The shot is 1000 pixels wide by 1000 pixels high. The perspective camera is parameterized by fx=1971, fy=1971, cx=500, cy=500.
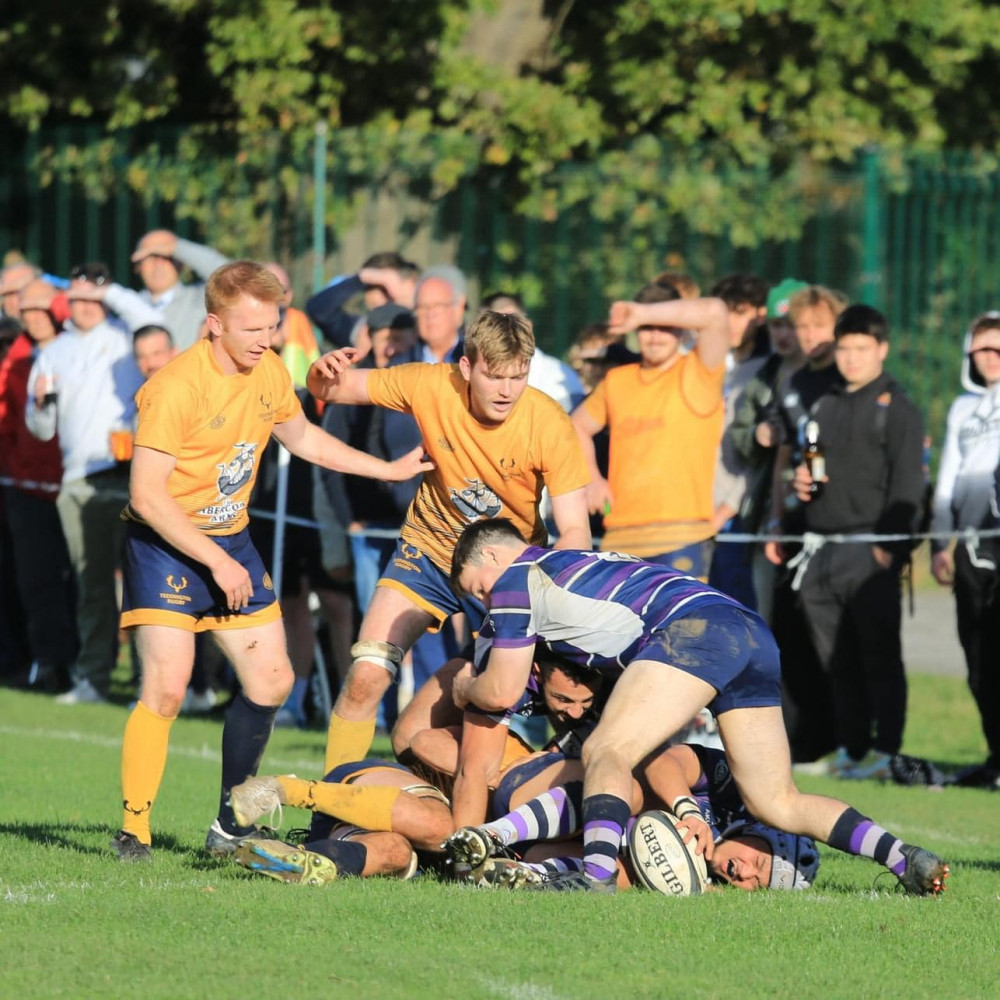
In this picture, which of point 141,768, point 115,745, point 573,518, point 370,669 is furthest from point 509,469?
point 115,745

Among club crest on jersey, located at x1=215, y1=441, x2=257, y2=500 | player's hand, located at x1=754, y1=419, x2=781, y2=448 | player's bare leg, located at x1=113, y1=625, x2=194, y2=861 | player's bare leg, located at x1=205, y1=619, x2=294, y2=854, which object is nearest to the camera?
player's bare leg, located at x1=113, y1=625, x2=194, y2=861

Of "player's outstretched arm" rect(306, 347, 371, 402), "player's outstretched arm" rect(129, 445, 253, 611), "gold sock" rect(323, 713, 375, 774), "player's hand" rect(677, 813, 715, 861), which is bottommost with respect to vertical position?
"player's hand" rect(677, 813, 715, 861)

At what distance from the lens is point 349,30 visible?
723 inches

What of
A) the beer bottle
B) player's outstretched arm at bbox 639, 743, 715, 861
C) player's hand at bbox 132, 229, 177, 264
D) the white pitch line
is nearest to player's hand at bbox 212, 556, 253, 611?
player's outstretched arm at bbox 639, 743, 715, 861

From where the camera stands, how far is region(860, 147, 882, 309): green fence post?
1529 cm

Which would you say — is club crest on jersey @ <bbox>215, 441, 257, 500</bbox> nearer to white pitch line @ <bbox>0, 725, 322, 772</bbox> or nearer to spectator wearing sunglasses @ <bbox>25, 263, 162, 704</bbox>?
white pitch line @ <bbox>0, 725, 322, 772</bbox>

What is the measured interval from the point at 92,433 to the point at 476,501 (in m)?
5.63

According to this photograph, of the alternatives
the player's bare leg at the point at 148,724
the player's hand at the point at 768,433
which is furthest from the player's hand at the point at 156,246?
the player's bare leg at the point at 148,724

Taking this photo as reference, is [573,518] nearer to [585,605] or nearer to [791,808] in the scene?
[585,605]

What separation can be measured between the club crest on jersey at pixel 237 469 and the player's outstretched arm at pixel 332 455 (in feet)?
1.05

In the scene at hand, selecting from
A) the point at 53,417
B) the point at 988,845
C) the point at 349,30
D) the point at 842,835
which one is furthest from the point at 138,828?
the point at 349,30

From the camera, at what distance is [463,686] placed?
7012mm

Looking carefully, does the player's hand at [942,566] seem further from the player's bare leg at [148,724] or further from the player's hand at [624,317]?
the player's bare leg at [148,724]

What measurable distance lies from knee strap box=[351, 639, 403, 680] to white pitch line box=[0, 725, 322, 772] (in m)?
2.22
